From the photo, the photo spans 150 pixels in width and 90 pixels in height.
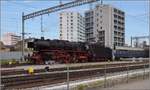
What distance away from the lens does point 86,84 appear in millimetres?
16375

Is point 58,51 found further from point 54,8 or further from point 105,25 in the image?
point 105,25

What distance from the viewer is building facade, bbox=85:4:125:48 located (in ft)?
235

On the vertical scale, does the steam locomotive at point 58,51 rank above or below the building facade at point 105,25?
below

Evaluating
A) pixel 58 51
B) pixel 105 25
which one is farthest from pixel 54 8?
pixel 105 25

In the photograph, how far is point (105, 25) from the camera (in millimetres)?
72938

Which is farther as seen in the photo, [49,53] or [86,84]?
[49,53]

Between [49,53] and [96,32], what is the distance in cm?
3427

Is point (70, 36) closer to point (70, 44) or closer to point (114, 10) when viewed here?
point (70, 44)

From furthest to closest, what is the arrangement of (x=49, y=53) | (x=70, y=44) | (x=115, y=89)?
1. (x=70, y=44)
2. (x=49, y=53)
3. (x=115, y=89)

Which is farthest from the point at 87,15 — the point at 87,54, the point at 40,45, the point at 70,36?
the point at 40,45

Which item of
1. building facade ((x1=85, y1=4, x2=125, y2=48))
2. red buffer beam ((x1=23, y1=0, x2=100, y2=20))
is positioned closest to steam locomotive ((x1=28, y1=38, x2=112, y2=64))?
red buffer beam ((x1=23, y1=0, x2=100, y2=20))

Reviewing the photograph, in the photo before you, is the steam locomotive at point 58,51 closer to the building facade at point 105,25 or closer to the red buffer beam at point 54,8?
the red buffer beam at point 54,8

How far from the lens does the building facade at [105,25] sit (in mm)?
71688

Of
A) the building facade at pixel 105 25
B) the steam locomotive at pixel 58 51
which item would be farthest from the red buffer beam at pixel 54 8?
the building facade at pixel 105 25
